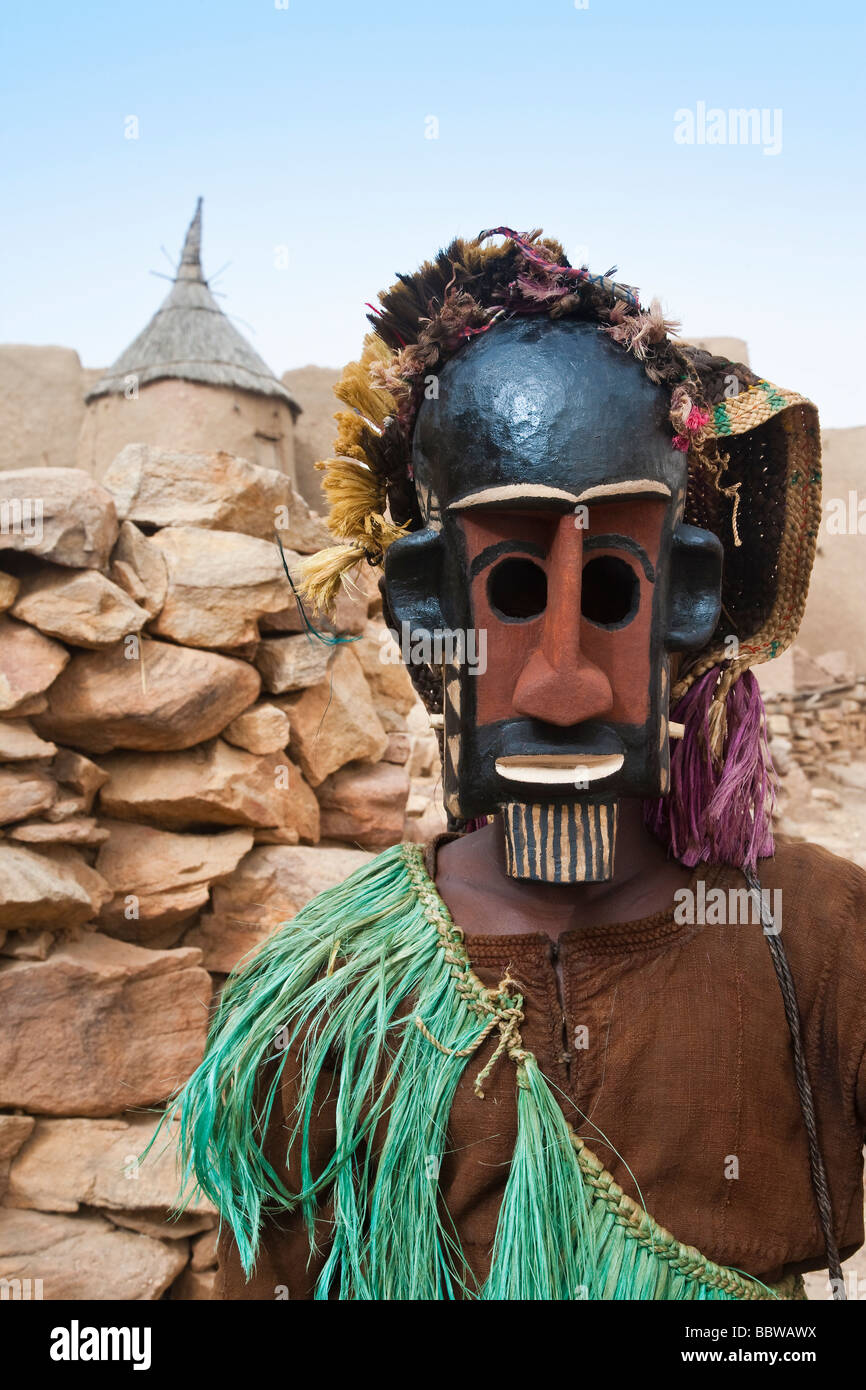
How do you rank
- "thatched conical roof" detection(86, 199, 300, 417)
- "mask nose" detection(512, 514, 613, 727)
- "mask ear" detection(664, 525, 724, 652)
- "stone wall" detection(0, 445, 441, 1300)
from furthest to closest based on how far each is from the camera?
"thatched conical roof" detection(86, 199, 300, 417) → "stone wall" detection(0, 445, 441, 1300) → "mask ear" detection(664, 525, 724, 652) → "mask nose" detection(512, 514, 613, 727)

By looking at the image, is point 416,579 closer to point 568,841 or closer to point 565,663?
point 565,663

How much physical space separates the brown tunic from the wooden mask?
0.22 meters

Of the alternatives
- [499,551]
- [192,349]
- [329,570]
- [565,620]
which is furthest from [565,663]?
[192,349]

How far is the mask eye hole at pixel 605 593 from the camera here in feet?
4.61

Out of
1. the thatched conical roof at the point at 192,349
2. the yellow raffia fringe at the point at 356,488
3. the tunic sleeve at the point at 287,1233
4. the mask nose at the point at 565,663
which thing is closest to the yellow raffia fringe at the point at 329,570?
the yellow raffia fringe at the point at 356,488

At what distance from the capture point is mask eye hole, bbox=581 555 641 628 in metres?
1.41

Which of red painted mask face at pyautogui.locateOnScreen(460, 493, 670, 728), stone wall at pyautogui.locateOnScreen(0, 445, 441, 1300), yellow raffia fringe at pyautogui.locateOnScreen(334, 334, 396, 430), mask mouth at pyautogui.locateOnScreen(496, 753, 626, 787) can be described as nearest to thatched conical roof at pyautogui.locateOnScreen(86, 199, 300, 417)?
stone wall at pyautogui.locateOnScreen(0, 445, 441, 1300)

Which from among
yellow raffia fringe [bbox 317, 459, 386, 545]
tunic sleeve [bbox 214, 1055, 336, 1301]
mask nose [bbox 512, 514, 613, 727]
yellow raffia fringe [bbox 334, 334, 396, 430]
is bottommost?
tunic sleeve [bbox 214, 1055, 336, 1301]

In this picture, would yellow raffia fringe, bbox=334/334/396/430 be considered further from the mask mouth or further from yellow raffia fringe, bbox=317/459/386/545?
the mask mouth

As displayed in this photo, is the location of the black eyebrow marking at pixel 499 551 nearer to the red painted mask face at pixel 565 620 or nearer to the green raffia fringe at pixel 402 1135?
the red painted mask face at pixel 565 620

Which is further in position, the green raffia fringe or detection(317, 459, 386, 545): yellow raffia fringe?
detection(317, 459, 386, 545): yellow raffia fringe

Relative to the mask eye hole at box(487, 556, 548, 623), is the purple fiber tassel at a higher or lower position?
lower

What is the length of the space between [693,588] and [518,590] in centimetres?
25

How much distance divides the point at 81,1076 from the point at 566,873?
2258 mm
